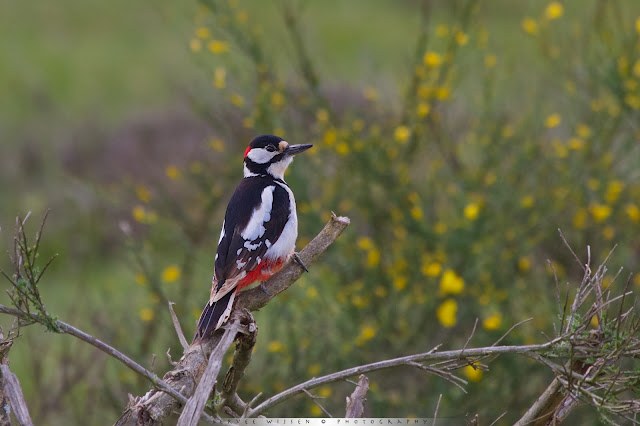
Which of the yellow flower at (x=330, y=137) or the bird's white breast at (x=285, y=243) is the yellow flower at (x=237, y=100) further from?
the bird's white breast at (x=285, y=243)

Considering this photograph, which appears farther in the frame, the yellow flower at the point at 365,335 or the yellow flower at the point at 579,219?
the yellow flower at the point at 579,219

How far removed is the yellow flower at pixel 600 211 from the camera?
438 centimetres

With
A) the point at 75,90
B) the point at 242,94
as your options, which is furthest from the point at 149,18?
the point at 242,94

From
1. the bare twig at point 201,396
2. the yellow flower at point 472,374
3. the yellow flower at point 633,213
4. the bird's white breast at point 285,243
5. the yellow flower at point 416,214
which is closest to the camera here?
the bare twig at point 201,396

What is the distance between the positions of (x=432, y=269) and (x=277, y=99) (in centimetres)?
123

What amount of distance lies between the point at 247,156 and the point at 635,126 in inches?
95.1

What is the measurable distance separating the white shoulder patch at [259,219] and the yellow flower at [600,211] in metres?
2.07

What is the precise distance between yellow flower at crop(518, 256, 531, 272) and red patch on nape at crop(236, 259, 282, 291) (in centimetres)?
207

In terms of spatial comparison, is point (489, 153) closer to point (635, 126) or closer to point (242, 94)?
point (635, 126)

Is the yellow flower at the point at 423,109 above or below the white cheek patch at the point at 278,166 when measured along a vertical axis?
above

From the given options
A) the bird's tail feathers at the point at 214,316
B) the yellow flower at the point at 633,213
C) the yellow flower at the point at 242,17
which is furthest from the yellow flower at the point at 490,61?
the bird's tail feathers at the point at 214,316

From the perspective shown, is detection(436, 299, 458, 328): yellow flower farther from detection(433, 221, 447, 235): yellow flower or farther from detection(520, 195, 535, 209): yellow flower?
detection(520, 195, 535, 209): yellow flower

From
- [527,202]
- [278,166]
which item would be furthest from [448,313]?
[278,166]

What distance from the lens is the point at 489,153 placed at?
4770 millimetres
